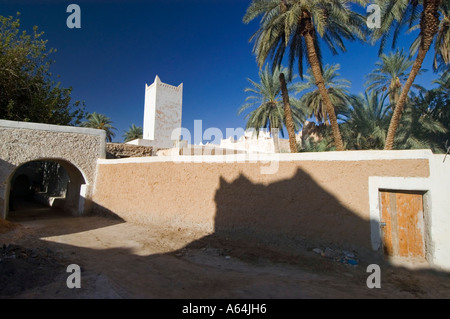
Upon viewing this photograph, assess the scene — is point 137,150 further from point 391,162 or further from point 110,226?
point 391,162

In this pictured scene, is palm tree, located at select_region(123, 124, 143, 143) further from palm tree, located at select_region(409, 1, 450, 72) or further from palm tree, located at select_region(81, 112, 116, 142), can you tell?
palm tree, located at select_region(409, 1, 450, 72)

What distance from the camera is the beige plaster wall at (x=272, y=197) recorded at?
590 cm

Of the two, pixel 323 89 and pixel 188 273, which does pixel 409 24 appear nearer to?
pixel 323 89

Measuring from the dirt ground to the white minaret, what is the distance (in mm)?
22155

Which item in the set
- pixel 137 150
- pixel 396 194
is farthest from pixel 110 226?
pixel 396 194

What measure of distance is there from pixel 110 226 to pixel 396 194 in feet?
31.2

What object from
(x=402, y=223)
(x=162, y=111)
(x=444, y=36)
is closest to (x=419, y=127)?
(x=444, y=36)

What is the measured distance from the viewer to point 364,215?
5.79m

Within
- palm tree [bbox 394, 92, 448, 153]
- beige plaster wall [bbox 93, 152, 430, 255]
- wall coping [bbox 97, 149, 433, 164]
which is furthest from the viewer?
palm tree [bbox 394, 92, 448, 153]

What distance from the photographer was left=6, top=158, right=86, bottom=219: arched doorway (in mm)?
12565

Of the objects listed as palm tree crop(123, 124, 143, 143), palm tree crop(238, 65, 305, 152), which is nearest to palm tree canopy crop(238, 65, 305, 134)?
palm tree crop(238, 65, 305, 152)

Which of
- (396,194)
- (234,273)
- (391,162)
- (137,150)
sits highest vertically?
(137,150)

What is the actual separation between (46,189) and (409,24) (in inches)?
1022

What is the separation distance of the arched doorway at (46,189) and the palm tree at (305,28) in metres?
11.4
